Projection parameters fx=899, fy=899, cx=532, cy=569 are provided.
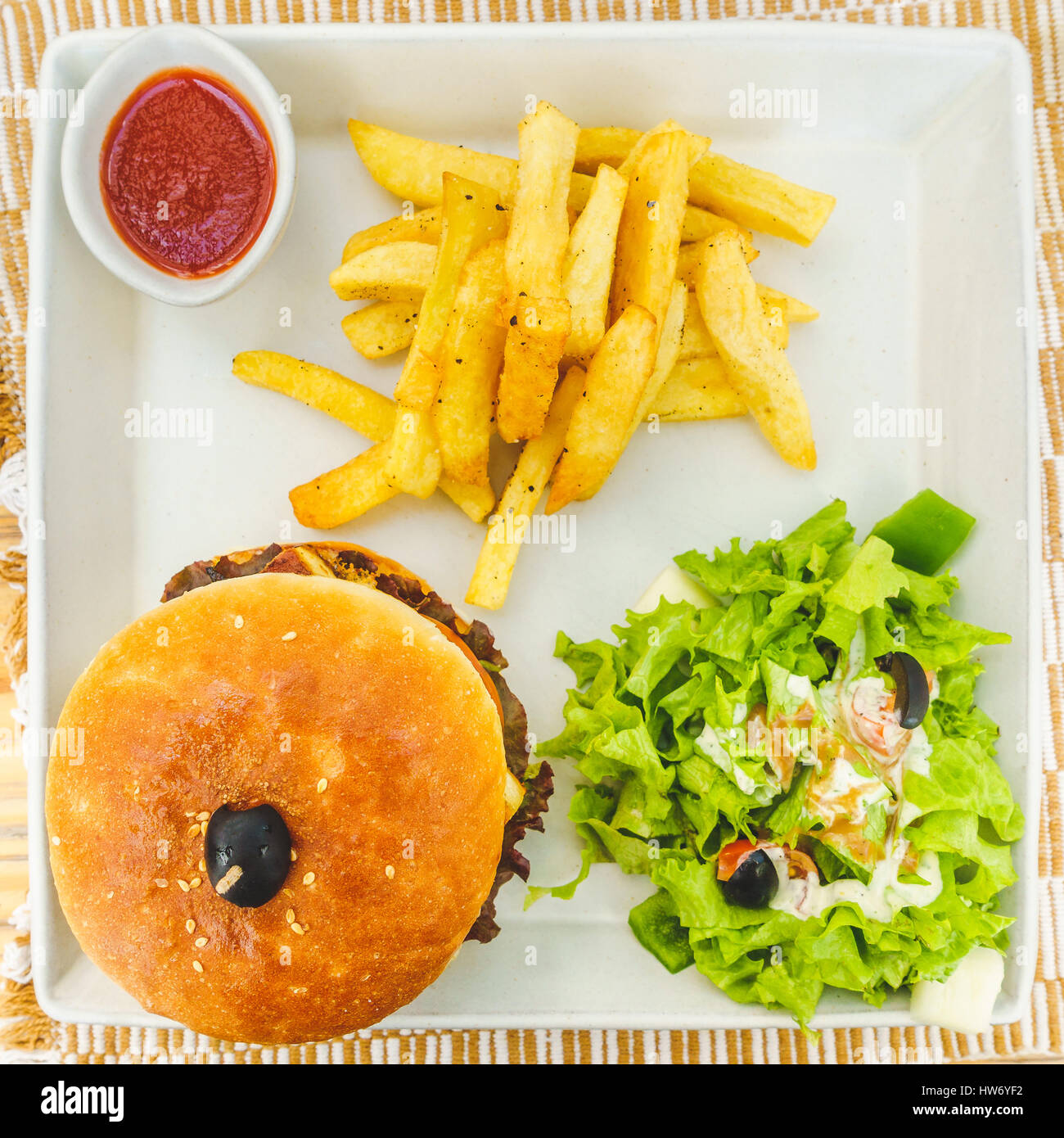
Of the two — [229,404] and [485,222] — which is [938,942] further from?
[229,404]

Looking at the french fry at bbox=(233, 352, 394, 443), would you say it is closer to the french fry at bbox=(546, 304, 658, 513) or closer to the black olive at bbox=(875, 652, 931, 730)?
the french fry at bbox=(546, 304, 658, 513)

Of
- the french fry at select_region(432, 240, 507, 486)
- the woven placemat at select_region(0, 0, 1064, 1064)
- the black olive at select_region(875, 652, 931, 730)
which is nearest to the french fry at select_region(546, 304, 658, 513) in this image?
the french fry at select_region(432, 240, 507, 486)

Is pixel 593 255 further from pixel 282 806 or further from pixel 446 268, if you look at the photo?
pixel 282 806

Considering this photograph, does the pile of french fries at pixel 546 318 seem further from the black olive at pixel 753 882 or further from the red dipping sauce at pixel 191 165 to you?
the black olive at pixel 753 882

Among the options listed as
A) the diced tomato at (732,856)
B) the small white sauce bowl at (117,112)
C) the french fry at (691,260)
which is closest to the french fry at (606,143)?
the french fry at (691,260)

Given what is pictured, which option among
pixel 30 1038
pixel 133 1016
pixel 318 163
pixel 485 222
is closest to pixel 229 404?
pixel 318 163

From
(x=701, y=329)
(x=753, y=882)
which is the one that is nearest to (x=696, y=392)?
(x=701, y=329)
